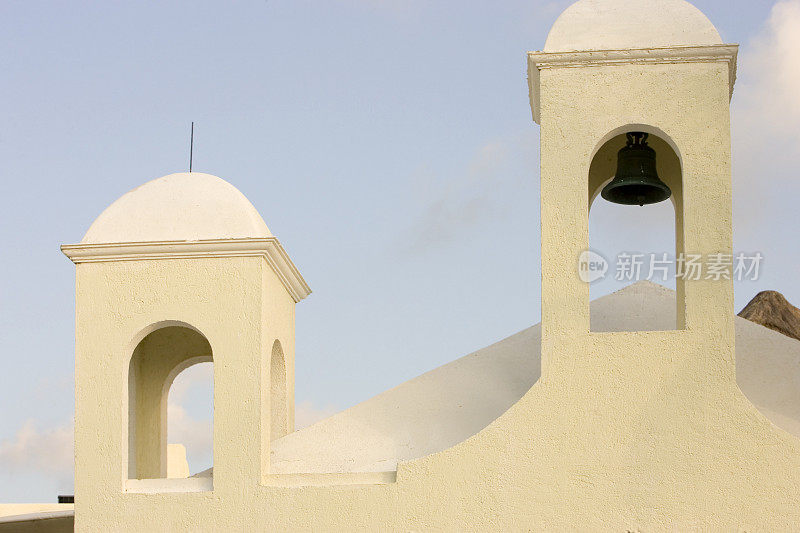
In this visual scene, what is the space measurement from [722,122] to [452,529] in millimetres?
3990

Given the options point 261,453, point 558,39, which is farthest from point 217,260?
point 558,39

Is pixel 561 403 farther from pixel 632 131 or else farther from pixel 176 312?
pixel 176 312

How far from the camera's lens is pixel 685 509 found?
32.5 ft

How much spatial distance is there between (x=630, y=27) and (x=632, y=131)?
2.89ft

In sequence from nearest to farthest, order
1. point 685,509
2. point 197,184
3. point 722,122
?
1. point 685,509
2. point 722,122
3. point 197,184

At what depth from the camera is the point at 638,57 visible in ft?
35.1

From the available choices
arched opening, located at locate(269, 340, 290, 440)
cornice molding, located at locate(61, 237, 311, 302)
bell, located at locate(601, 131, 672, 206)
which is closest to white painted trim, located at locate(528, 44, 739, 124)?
bell, located at locate(601, 131, 672, 206)

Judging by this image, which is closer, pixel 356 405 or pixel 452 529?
pixel 452 529

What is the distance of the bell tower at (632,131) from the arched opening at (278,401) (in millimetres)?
3070

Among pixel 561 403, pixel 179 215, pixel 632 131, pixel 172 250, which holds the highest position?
pixel 632 131

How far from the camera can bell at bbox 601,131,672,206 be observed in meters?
11.4

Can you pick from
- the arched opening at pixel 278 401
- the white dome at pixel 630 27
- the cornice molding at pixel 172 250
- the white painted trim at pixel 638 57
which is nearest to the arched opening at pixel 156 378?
the arched opening at pixel 278 401

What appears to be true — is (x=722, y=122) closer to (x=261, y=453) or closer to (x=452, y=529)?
(x=452, y=529)

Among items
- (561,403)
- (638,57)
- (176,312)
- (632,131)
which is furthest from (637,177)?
(176,312)
